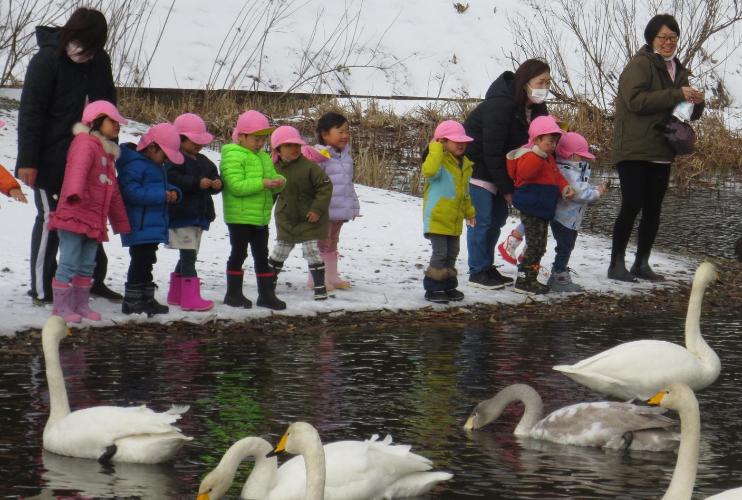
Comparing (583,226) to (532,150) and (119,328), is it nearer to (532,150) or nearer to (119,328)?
(532,150)

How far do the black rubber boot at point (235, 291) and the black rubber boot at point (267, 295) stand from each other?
12 centimetres

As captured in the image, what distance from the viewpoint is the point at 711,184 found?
19.6 meters

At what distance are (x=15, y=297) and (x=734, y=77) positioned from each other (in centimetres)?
2192

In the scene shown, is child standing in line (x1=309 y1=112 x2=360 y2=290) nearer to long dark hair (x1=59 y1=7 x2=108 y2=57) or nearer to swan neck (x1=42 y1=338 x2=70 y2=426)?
long dark hair (x1=59 y1=7 x2=108 y2=57)

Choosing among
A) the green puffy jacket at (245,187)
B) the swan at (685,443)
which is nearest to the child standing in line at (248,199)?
the green puffy jacket at (245,187)

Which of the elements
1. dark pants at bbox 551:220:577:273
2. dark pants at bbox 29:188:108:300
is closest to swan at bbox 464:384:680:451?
dark pants at bbox 29:188:108:300

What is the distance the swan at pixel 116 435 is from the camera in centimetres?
593

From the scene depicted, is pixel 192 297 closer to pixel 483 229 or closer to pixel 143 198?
pixel 143 198

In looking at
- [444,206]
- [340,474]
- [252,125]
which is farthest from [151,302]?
[340,474]

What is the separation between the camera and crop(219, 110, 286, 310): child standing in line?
9.81m

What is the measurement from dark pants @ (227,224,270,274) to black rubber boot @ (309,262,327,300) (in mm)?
405

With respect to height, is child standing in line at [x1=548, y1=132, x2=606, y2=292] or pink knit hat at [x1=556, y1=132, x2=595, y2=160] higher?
pink knit hat at [x1=556, y1=132, x2=595, y2=160]

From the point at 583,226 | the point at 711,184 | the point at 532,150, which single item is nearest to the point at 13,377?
the point at 532,150

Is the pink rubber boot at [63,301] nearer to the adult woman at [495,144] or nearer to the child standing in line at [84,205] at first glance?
the child standing in line at [84,205]
